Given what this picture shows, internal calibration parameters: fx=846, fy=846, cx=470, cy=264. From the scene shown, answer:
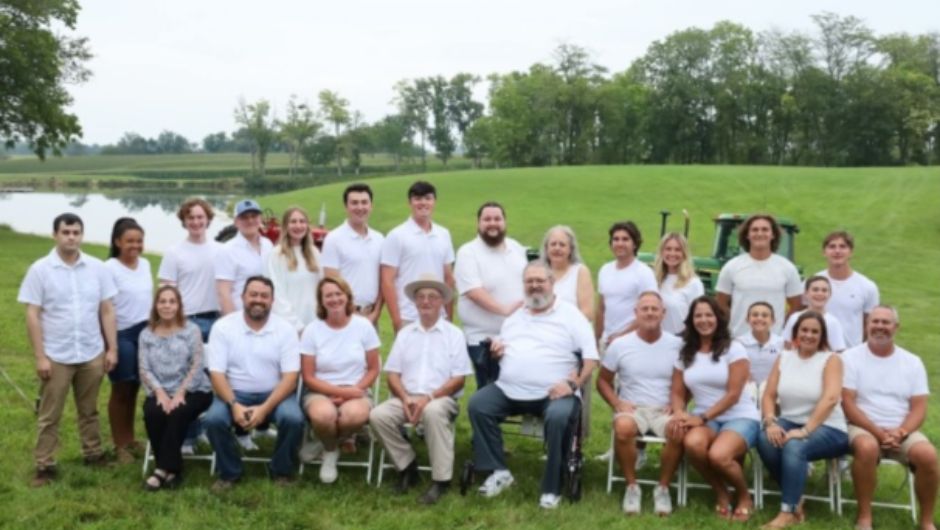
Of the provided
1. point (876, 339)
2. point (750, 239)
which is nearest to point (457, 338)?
point (750, 239)

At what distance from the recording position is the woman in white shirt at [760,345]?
575 cm

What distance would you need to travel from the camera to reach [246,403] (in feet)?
18.8

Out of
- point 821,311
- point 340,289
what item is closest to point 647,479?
point 821,311

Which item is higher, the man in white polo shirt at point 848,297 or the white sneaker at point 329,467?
the man in white polo shirt at point 848,297

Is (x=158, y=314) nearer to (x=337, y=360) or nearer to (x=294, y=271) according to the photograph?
(x=294, y=271)

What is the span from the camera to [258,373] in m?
5.75

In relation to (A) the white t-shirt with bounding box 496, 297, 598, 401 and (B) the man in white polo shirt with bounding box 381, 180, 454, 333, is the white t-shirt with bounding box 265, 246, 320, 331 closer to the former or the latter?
(B) the man in white polo shirt with bounding box 381, 180, 454, 333

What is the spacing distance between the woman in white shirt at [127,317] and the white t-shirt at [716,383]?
3825mm

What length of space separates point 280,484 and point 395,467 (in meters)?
0.77

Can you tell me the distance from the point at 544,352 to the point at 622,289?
0.89 metres

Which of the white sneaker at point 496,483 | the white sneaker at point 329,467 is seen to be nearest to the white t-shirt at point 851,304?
the white sneaker at point 496,483

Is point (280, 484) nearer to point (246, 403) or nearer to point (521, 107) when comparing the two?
point (246, 403)

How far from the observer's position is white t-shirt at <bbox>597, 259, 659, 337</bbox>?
Result: 6.15 meters

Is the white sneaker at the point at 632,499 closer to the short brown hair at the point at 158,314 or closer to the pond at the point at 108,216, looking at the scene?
the short brown hair at the point at 158,314
